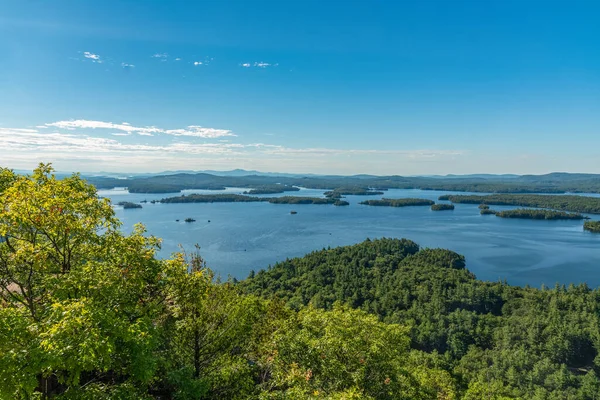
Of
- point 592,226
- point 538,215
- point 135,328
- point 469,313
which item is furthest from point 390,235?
point 135,328

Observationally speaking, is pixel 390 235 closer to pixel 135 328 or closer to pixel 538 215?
pixel 538 215

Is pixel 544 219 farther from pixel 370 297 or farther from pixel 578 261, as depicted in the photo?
pixel 370 297

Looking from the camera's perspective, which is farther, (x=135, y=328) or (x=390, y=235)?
(x=390, y=235)

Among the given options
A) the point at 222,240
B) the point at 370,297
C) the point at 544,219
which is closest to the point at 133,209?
the point at 222,240

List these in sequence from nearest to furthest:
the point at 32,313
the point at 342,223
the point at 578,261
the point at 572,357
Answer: the point at 32,313
the point at 572,357
the point at 578,261
the point at 342,223

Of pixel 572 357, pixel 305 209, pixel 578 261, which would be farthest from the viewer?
pixel 305 209

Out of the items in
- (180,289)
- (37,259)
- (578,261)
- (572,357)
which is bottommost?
(572,357)

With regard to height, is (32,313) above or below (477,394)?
above
